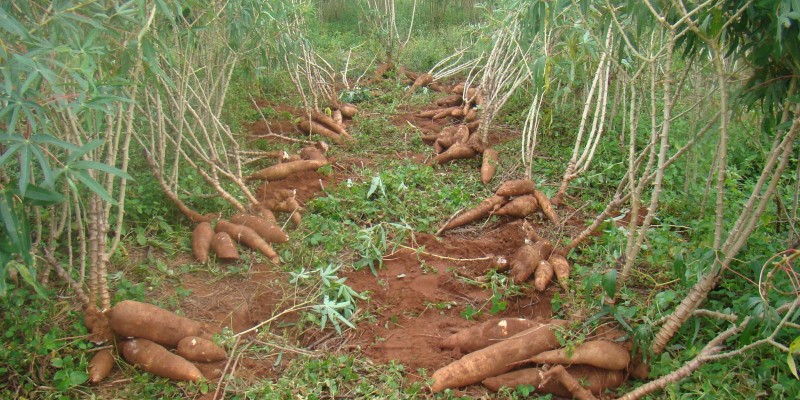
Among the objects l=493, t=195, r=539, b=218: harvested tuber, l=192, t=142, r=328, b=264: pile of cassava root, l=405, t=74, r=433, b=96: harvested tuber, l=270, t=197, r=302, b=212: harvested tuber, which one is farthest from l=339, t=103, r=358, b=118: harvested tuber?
l=493, t=195, r=539, b=218: harvested tuber

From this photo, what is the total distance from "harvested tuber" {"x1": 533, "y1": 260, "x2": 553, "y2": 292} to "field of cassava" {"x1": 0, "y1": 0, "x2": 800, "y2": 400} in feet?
0.06

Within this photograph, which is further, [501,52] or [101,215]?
[501,52]

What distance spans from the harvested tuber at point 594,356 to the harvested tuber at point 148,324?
134 cm

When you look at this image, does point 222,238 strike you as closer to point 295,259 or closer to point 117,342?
point 295,259

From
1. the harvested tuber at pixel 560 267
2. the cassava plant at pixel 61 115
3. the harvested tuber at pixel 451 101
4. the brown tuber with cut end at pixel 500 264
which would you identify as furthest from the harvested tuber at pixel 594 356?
the harvested tuber at pixel 451 101

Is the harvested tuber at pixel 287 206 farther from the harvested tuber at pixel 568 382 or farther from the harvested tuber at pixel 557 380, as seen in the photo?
the harvested tuber at pixel 568 382

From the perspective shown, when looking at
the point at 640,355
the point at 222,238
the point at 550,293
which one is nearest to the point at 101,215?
the point at 222,238

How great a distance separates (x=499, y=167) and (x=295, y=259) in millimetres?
1727

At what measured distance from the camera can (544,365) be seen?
2326 mm

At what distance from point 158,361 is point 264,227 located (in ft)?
3.41

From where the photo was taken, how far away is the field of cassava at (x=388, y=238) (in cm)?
213

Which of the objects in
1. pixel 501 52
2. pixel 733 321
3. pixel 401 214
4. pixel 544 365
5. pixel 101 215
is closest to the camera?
pixel 733 321

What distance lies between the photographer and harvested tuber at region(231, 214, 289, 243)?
3.26m

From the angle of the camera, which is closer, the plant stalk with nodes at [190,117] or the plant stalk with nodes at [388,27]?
the plant stalk with nodes at [190,117]
